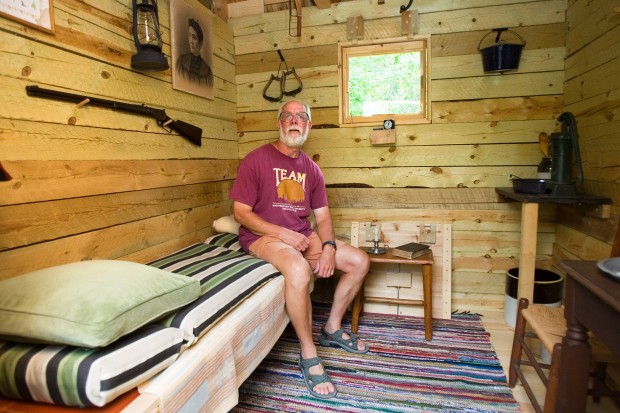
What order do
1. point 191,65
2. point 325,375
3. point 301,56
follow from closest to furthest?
point 325,375
point 191,65
point 301,56

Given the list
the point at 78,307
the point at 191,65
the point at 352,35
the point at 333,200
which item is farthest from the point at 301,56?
the point at 78,307

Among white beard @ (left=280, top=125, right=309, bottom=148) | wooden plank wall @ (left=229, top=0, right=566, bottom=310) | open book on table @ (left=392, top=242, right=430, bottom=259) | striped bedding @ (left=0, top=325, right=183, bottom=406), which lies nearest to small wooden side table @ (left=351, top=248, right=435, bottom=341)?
open book on table @ (left=392, top=242, right=430, bottom=259)

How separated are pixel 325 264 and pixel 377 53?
158 cm

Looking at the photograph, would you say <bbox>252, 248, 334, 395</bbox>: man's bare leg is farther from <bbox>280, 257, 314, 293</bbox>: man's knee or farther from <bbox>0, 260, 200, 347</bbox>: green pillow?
<bbox>0, 260, 200, 347</bbox>: green pillow

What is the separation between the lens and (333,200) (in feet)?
9.61

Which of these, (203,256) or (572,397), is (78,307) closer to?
(203,256)

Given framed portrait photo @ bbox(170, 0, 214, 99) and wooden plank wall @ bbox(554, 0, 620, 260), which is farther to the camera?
framed portrait photo @ bbox(170, 0, 214, 99)

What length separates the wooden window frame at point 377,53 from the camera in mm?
2674

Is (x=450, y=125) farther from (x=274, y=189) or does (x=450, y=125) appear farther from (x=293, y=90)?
(x=274, y=189)

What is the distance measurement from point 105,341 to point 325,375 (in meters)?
1.19

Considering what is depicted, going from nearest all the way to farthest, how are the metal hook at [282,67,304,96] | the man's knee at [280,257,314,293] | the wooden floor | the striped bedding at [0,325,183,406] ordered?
the striped bedding at [0,325,183,406]
the wooden floor
the man's knee at [280,257,314,293]
the metal hook at [282,67,304,96]

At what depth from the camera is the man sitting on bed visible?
2160 mm

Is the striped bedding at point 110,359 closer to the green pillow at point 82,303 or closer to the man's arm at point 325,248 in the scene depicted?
the green pillow at point 82,303

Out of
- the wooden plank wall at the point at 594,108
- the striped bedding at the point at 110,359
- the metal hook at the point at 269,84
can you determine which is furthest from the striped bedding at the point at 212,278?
the wooden plank wall at the point at 594,108
